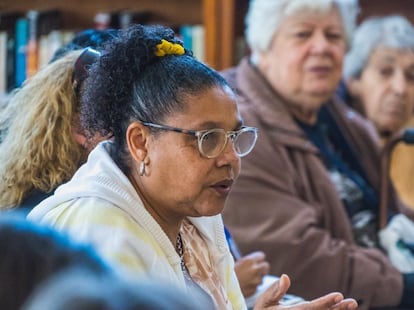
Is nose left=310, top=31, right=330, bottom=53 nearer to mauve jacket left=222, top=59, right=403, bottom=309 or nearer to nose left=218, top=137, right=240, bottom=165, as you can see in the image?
mauve jacket left=222, top=59, right=403, bottom=309

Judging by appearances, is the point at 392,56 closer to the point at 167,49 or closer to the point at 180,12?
the point at 180,12

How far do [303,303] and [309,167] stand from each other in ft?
3.02

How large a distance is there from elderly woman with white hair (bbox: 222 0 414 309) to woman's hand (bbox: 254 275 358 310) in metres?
0.71

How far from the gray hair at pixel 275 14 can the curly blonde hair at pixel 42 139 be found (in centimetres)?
94

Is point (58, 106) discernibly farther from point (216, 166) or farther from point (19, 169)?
point (216, 166)

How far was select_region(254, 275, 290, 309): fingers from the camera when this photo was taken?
4.69 feet

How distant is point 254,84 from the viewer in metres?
2.38

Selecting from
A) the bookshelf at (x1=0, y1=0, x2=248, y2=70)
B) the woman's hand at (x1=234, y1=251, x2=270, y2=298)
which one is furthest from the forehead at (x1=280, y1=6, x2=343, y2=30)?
the woman's hand at (x1=234, y1=251, x2=270, y2=298)

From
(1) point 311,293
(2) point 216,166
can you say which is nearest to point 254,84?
(1) point 311,293

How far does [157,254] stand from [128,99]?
0.25 metres

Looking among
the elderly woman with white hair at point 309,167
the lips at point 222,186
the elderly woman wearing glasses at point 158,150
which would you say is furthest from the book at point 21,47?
the lips at point 222,186

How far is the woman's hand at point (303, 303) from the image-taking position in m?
1.40

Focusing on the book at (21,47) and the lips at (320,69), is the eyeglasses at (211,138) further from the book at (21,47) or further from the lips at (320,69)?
the book at (21,47)

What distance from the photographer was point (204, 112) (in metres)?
1.34
